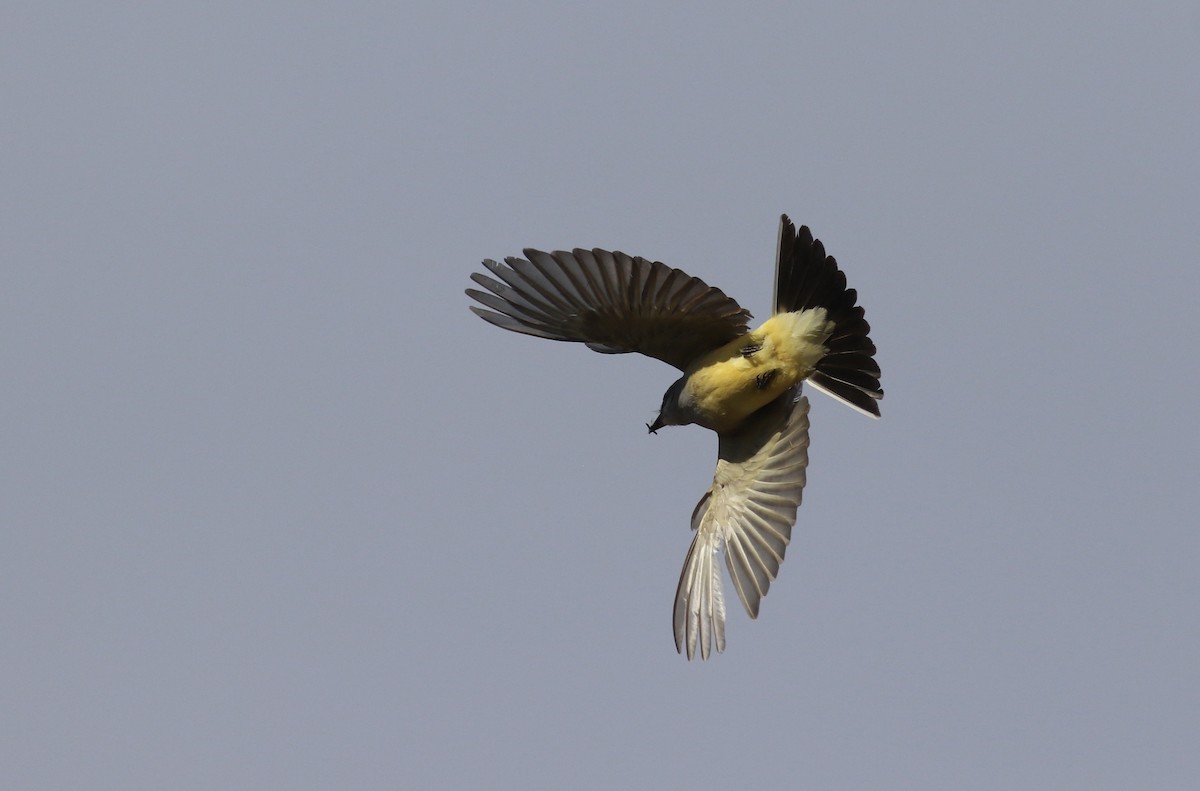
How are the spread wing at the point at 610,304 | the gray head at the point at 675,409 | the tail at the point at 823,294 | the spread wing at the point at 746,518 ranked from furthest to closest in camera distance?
the gray head at the point at 675,409 → the spread wing at the point at 746,518 → the tail at the point at 823,294 → the spread wing at the point at 610,304

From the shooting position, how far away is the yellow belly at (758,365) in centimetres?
1027

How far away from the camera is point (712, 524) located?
11203 millimetres

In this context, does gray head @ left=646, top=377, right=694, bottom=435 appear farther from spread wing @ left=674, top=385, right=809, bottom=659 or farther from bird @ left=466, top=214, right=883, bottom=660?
spread wing @ left=674, top=385, right=809, bottom=659

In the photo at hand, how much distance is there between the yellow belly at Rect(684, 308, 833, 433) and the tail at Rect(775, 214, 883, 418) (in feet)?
0.25

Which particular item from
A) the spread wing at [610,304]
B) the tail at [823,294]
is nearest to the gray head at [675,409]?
the spread wing at [610,304]

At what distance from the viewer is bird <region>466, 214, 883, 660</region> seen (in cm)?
1003

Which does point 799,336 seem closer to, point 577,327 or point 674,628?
point 577,327

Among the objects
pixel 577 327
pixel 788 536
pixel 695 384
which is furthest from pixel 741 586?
pixel 577 327

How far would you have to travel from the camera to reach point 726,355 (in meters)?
10.5

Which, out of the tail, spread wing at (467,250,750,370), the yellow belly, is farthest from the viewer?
the yellow belly

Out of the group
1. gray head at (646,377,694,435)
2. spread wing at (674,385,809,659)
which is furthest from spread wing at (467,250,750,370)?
spread wing at (674,385,809,659)

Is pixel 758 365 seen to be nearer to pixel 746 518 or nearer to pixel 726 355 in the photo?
pixel 726 355

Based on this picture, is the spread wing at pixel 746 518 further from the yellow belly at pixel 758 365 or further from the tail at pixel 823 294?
the tail at pixel 823 294

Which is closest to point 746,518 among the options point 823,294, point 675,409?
point 675,409
